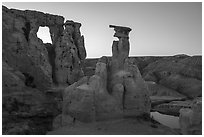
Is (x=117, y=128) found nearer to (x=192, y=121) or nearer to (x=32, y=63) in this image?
(x=192, y=121)

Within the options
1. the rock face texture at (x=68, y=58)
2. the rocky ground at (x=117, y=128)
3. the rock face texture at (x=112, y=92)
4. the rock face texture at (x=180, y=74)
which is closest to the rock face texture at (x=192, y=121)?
the rocky ground at (x=117, y=128)

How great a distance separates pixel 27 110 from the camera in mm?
23109

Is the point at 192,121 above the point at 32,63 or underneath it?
underneath

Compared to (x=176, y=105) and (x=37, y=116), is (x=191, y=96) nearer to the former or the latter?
(x=176, y=105)

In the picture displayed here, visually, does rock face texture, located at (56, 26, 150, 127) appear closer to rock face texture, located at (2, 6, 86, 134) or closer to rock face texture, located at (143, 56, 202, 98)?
rock face texture, located at (2, 6, 86, 134)

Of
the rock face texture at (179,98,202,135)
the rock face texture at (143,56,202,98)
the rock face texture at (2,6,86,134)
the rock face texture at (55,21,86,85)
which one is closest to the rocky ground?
the rock face texture at (179,98,202,135)

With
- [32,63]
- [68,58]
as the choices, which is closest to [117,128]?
[32,63]

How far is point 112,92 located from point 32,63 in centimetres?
1175

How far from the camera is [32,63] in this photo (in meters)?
29.8

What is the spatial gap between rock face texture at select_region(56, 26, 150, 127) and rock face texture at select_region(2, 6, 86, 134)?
3.26 metres

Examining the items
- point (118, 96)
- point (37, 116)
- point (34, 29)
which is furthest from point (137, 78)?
point (34, 29)

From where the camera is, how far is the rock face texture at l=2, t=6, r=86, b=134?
22906mm

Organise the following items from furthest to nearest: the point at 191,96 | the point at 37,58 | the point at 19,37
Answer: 1. the point at 191,96
2. the point at 37,58
3. the point at 19,37

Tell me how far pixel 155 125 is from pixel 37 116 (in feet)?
30.8
